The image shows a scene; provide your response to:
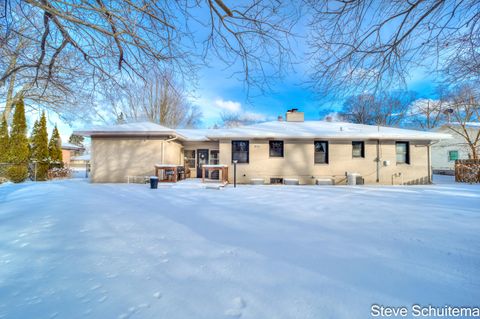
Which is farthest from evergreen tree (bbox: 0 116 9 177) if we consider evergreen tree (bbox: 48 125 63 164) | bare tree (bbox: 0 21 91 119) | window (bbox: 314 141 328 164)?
window (bbox: 314 141 328 164)

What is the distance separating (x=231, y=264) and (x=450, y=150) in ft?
86.3

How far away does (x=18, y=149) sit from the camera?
1246cm

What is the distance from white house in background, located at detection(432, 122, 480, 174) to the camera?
18.6 meters

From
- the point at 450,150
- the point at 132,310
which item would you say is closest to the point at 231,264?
the point at 132,310

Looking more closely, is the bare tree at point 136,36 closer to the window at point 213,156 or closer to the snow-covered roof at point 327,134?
the snow-covered roof at point 327,134

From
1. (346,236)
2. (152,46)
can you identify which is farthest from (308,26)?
(346,236)

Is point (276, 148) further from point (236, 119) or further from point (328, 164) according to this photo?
point (236, 119)

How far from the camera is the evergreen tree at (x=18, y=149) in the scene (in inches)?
474

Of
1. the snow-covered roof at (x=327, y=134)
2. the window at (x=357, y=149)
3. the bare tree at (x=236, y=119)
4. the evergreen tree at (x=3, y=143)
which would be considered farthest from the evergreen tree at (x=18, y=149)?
the bare tree at (x=236, y=119)

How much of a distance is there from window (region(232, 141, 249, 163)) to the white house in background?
19.3 meters

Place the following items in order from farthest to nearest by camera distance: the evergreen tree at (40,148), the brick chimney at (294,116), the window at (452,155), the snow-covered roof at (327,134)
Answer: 1. the window at (452,155)
2. the brick chimney at (294,116)
3. the evergreen tree at (40,148)
4. the snow-covered roof at (327,134)

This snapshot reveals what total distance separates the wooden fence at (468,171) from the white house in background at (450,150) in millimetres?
7264

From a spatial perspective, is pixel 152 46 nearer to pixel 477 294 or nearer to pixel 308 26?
pixel 308 26

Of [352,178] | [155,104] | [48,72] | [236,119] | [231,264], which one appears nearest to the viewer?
[231,264]
